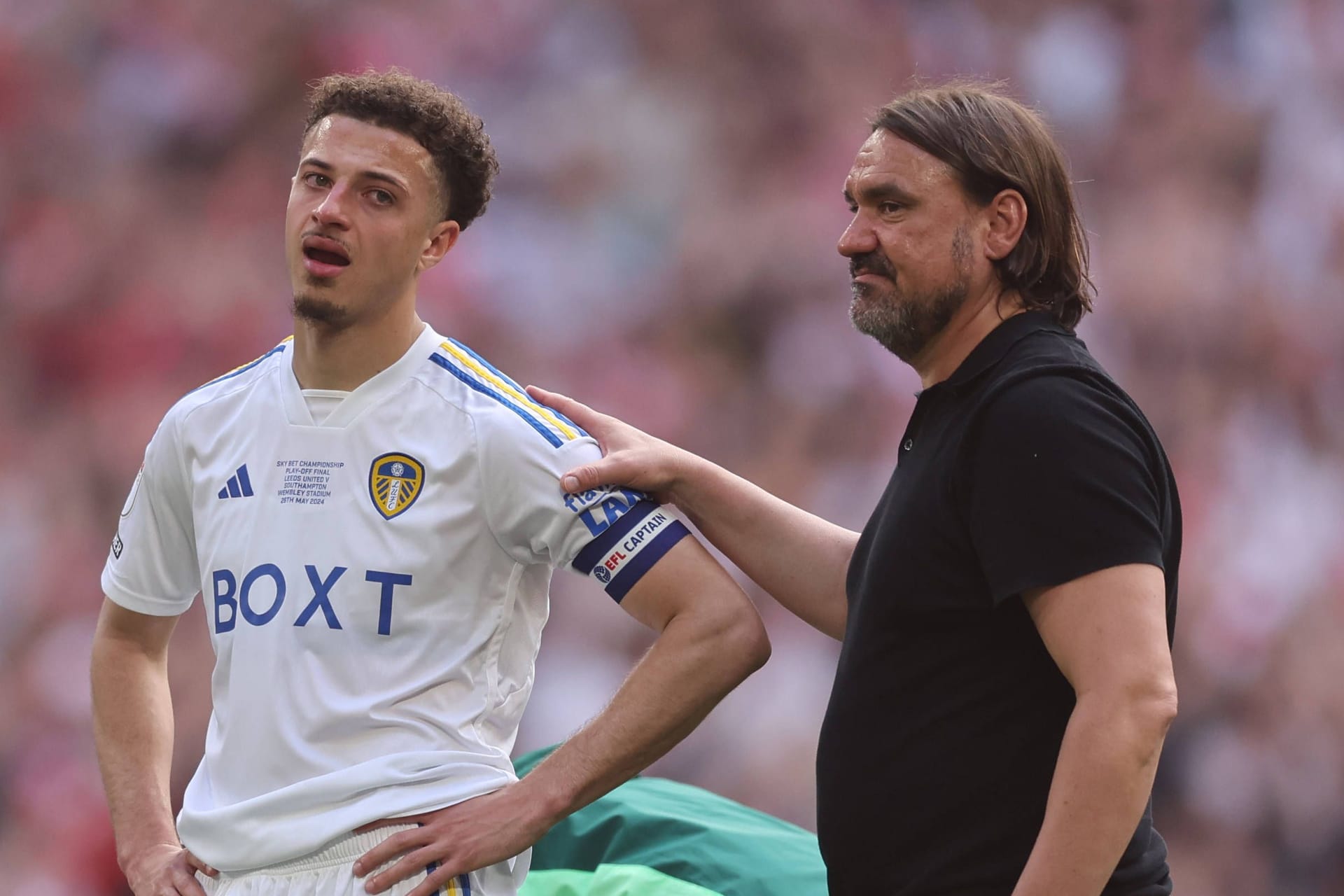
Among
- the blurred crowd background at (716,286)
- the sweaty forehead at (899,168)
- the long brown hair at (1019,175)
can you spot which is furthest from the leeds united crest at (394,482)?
the blurred crowd background at (716,286)

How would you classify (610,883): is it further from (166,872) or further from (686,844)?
(166,872)

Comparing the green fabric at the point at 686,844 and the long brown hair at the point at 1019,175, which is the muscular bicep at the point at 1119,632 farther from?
the green fabric at the point at 686,844

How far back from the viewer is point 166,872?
2326 mm

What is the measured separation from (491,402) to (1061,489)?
0.92m

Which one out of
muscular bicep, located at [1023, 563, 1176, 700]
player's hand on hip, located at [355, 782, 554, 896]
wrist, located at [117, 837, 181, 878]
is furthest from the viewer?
wrist, located at [117, 837, 181, 878]

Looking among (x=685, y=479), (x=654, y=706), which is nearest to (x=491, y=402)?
(x=685, y=479)

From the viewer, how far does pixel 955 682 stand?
201 centimetres

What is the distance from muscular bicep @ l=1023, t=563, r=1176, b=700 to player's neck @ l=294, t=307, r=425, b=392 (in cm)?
115

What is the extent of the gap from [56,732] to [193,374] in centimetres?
146

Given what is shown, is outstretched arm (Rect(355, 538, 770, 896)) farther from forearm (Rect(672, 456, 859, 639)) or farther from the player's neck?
the player's neck

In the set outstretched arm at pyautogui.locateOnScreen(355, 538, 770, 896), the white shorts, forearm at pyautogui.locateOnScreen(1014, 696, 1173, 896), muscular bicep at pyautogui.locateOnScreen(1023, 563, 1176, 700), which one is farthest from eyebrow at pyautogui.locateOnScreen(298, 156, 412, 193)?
forearm at pyautogui.locateOnScreen(1014, 696, 1173, 896)

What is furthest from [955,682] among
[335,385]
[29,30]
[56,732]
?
[29,30]

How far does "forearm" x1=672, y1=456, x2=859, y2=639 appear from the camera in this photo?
8.52 feet

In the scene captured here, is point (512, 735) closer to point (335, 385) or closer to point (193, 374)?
point (335, 385)
